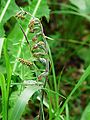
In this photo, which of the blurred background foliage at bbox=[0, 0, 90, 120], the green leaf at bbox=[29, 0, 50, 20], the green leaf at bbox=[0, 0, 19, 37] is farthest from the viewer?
the blurred background foliage at bbox=[0, 0, 90, 120]

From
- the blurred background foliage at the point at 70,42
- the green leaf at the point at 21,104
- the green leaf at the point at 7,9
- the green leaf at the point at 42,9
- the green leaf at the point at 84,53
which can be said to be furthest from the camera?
the green leaf at the point at 84,53

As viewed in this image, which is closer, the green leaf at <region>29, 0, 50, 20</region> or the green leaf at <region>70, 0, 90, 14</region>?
the green leaf at <region>29, 0, 50, 20</region>

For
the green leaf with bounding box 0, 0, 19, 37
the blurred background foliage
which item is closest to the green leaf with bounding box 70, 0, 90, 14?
the blurred background foliage

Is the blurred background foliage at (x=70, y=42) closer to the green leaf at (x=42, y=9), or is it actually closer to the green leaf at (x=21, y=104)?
the green leaf at (x=42, y=9)

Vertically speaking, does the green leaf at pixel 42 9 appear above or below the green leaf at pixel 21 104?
above

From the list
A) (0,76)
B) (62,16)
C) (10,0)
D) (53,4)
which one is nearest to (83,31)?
(62,16)

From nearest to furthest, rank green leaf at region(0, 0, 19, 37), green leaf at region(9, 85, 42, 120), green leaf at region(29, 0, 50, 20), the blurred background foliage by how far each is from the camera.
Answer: green leaf at region(9, 85, 42, 120), green leaf at region(0, 0, 19, 37), green leaf at region(29, 0, 50, 20), the blurred background foliage

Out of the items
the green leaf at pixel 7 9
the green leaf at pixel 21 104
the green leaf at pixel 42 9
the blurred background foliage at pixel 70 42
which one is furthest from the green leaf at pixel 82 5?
the green leaf at pixel 21 104

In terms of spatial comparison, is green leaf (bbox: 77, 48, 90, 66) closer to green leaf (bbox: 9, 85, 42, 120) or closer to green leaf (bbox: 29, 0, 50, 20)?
green leaf (bbox: 29, 0, 50, 20)

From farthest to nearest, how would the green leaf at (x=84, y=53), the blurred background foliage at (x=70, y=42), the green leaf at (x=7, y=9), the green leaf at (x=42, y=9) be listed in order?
the green leaf at (x=84, y=53), the blurred background foliage at (x=70, y=42), the green leaf at (x=42, y=9), the green leaf at (x=7, y=9)

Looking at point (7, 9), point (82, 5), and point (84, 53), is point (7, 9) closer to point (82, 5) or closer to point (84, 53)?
point (82, 5)

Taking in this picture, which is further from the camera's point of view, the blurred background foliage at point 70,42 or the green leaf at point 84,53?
the green leaf at point 84,53

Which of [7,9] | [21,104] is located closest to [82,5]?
[7,9]
